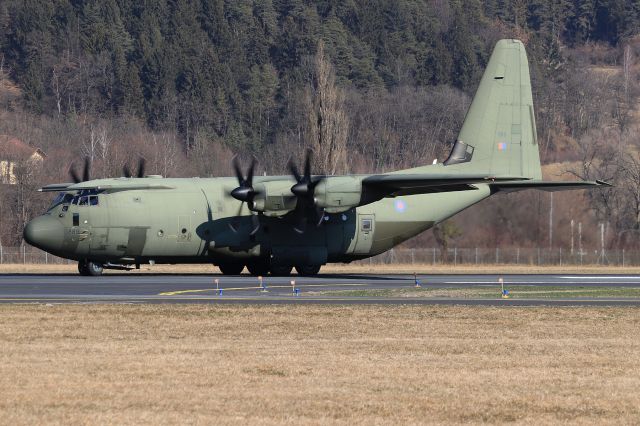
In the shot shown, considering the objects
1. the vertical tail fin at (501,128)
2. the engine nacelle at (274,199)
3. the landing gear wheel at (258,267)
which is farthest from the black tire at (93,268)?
the vertical tail fin at (501,128)

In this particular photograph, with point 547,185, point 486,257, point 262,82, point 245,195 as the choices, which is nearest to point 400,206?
point 547,185

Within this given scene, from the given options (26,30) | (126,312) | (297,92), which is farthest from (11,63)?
(126,312)

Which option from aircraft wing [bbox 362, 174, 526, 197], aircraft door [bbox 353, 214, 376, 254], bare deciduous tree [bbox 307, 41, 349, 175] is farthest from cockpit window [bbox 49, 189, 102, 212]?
bare deciduous tree [bbox 307, 41, 349, 175]

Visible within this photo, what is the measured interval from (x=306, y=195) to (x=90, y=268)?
27.4 ft

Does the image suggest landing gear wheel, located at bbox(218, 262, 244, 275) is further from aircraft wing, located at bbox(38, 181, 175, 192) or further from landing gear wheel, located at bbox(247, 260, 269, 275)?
aircraft wing, located at bbox(38, 181, 175, 192)

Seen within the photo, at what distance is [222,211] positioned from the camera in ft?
154

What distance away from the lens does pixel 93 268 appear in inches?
1857

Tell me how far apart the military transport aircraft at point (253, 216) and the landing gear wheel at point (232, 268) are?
0.06m

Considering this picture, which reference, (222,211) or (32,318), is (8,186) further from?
(32,318)

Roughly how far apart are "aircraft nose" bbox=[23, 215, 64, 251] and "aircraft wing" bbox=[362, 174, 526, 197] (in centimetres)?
1072

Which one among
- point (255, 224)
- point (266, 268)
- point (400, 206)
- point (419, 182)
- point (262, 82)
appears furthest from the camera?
point (262, 82)

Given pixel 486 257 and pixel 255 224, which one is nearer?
pixel 255 224

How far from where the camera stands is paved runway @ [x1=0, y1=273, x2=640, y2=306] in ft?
111

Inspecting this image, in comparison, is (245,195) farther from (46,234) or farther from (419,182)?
(46,234)
